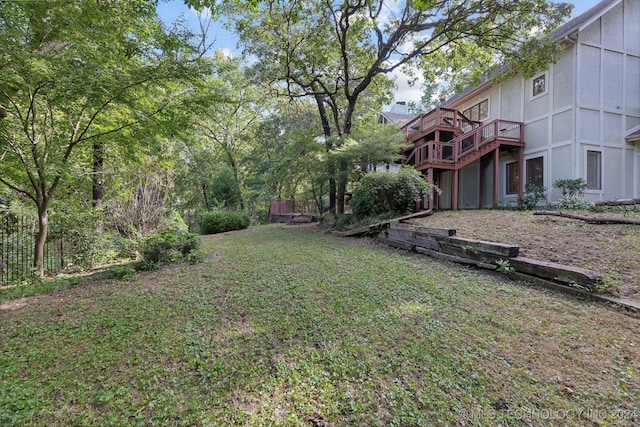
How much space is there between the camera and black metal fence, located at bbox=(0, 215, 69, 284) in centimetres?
468

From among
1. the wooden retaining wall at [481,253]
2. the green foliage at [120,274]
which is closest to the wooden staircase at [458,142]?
the wooden retaining wall at [481,253]

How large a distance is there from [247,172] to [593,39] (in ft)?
60.6

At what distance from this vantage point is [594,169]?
384 inches

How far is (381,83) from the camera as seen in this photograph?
13172 mm

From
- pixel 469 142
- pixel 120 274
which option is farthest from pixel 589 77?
pixel 120 274

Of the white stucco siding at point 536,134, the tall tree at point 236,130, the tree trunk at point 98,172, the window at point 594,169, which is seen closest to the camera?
the tree trunk at point 98,172

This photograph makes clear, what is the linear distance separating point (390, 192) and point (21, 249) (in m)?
8.40

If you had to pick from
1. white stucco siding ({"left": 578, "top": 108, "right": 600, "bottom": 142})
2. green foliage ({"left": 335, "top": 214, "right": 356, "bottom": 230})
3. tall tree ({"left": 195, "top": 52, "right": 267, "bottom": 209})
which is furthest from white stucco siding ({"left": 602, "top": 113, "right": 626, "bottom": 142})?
tall tree ({"left": 195, "top": 52, "right": 267, "bottom": 209})

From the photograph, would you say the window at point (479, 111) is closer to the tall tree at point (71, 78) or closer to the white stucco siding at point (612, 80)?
the white stucco siding at point (612, 80)

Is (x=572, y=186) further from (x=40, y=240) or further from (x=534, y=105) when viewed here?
(x=40, y=240)

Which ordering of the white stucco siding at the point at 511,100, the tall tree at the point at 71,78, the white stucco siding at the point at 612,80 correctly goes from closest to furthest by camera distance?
the tall tree at the point at 71,78 → the white stucco siding at the point at 612,80 → the white stucco siding at the point at 511,100

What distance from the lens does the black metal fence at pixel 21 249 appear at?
4684 mm

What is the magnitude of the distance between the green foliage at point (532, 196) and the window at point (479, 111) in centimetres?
469

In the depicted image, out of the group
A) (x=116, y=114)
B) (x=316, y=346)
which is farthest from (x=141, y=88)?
(x=316, y=346)
